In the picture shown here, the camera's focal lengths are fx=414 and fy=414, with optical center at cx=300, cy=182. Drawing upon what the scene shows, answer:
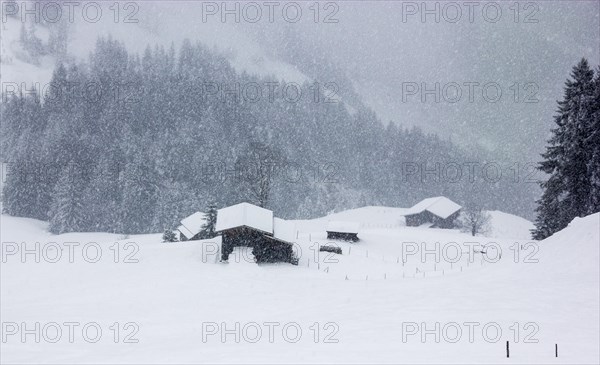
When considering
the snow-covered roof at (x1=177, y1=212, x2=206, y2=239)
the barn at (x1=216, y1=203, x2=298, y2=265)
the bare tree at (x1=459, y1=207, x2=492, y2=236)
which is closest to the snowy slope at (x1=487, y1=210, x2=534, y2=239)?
the bare tree at (x1=459, y1=207, x2=492, y2=236)

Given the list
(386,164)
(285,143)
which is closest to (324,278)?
(285,143)

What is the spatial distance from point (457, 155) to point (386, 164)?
149 feet

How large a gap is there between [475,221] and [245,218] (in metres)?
56.3

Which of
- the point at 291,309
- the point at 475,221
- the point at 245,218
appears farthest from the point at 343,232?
the point at 475,221

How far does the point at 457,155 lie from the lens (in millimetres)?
194500

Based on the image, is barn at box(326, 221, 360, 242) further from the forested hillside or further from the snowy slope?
the snowy slope

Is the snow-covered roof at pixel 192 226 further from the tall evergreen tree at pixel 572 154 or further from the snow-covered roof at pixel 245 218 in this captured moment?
the tall evergreen tree at pixel 572 154

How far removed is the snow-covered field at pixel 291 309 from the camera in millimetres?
14055

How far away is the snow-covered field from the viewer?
46.1 ft

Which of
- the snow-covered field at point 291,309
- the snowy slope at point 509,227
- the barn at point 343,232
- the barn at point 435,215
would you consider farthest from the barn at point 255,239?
the snowy slope at point 509,227

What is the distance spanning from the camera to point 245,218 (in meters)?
38.1

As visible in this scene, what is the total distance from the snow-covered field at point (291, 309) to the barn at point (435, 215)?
159ft

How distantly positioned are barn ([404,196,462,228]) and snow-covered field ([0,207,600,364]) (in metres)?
48.5

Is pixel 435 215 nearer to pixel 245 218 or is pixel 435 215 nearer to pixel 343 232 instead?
pixel 343 232
